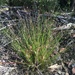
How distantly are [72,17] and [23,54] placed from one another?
109 centimetres

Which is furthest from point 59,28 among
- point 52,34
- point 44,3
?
point 44,3

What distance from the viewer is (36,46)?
2.45 metres

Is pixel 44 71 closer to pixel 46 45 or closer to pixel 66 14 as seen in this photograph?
pixel 46 45

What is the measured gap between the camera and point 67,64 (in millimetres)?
2539

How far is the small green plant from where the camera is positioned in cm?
242

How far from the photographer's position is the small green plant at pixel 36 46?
2.42 metres

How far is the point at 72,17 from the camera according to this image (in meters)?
3.25

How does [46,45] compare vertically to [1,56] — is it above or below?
above

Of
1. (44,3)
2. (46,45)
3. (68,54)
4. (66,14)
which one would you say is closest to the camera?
(46,45)

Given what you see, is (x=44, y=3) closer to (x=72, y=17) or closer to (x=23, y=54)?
(x=72, y=17)

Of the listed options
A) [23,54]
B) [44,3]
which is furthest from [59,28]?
[44,3]

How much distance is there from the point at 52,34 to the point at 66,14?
81 centimetres

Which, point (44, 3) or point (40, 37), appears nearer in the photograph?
point (40, 37)

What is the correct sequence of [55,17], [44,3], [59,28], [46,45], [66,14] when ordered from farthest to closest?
1. [44,3]
2. [66,14]
3. [55,17]
4. [59,28]
5. [46,45]
